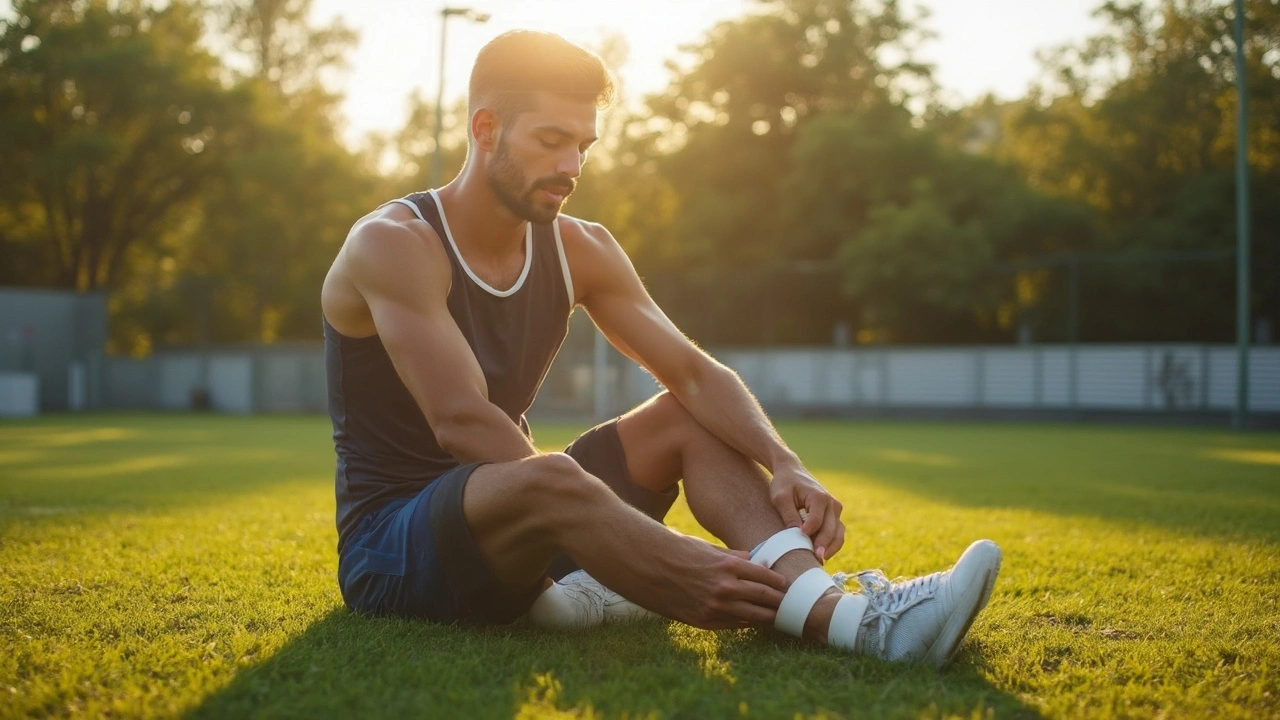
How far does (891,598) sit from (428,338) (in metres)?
1.24

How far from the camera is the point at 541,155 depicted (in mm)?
2824

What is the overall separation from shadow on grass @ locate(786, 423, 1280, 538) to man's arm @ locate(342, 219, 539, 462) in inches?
155

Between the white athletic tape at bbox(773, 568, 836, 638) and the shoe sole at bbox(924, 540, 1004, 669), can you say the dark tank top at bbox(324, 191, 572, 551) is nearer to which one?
the white athletic tape at bbox(773, 568, 836, 638)

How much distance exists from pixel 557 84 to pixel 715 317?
21.3 metres

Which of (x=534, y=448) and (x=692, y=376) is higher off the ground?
(x=692, y=376)

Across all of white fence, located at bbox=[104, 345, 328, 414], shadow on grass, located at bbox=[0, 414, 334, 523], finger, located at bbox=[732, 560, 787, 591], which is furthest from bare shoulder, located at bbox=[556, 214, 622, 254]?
white fence, located at bbox=[104, 345, 328, 414]


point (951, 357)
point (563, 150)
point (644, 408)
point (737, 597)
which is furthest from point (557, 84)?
point (951, 357)

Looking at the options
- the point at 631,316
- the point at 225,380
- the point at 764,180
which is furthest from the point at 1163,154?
the point at 631,316

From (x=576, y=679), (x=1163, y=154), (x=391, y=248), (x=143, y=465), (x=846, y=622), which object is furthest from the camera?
(x=1163, y=154)

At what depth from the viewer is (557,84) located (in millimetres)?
2799

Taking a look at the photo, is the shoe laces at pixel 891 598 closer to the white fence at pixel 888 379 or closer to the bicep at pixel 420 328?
the bicep at pixel 420 328

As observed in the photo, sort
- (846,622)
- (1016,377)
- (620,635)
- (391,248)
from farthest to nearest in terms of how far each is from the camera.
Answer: (1016,377)
(620,635)
(391,248)
(846,622)

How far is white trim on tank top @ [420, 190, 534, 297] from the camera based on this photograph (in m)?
2.78

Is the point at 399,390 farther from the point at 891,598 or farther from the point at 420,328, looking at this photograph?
the point at 891,598
